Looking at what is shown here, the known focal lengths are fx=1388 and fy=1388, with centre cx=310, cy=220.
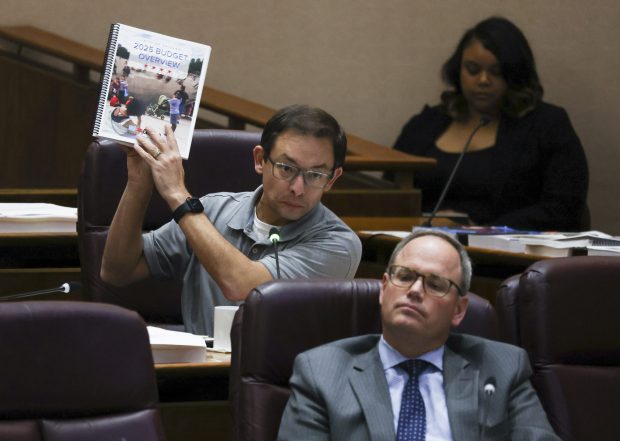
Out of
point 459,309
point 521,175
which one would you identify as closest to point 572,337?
point 459,309

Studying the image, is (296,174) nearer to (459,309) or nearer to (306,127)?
(306,127)

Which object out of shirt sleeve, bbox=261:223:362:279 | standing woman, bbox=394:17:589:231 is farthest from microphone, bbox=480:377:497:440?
standing woman, bbox=394:17:589:231

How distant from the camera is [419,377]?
8.45 feet

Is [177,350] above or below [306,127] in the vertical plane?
below

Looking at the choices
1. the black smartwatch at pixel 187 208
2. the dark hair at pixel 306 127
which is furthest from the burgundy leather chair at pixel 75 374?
the dark hair at pixel 306 127

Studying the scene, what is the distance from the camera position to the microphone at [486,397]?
8.11 feet

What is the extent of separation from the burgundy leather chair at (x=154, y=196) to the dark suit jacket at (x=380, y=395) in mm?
1122

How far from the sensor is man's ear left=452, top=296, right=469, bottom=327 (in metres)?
2.62

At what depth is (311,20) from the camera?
6.23 metres

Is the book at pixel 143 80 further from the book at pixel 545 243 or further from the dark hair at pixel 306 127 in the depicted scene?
the book at pixel 545 243

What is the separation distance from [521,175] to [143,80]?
272 cm

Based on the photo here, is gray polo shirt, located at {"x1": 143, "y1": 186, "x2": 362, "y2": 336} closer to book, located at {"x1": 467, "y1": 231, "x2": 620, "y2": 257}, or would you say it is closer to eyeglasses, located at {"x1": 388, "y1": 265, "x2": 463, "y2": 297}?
eyeglasses, located at {"x1": 388, "y1": 265, "x2": 463, "y2": 297}

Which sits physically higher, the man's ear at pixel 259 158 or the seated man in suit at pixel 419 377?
the man's ear at pixel 259 158

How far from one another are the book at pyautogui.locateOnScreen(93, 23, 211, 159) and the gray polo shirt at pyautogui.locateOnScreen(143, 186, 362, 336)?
1.17 ft
